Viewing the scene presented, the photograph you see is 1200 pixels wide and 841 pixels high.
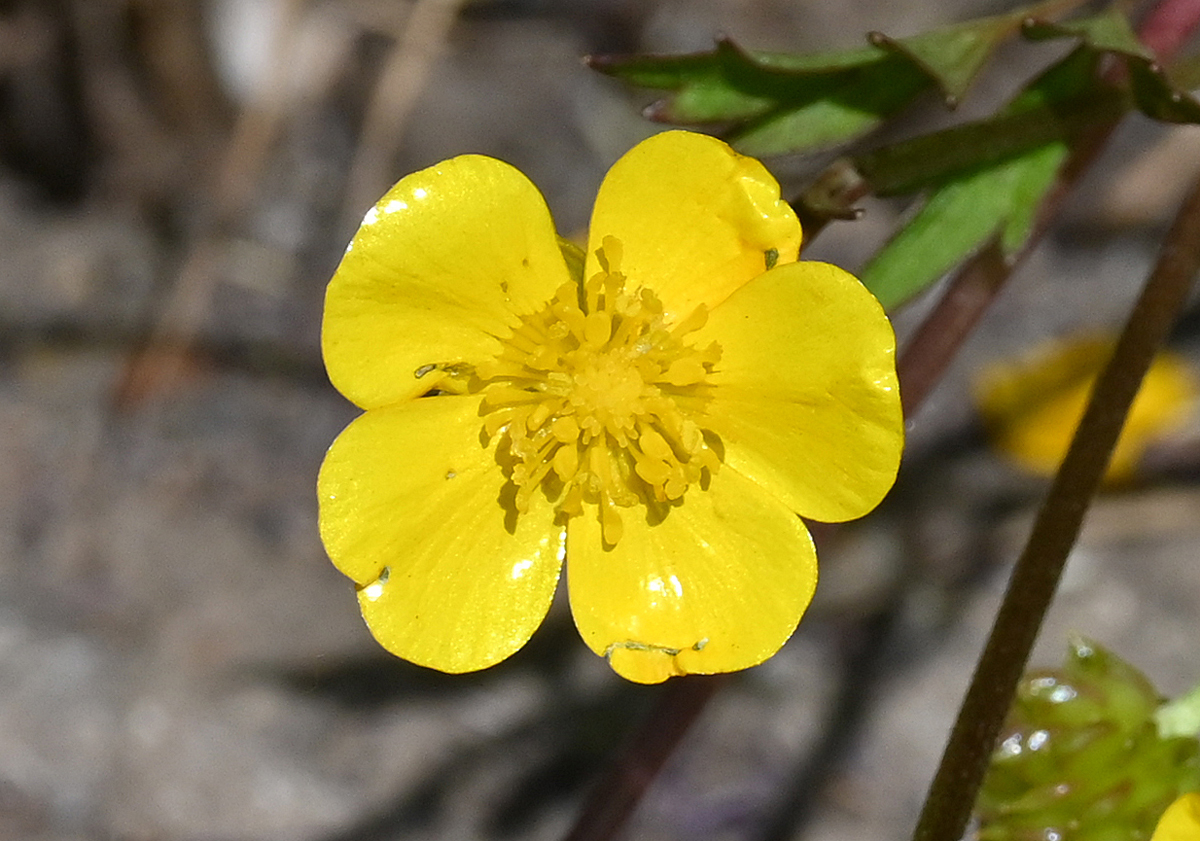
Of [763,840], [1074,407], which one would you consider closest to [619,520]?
[763,840]

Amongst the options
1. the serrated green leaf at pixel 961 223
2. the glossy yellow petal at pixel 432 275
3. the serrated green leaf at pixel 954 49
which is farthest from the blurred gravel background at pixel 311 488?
the glossy yellow petal at pixel 432 275

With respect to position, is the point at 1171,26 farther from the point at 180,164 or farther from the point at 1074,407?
the point at 180,164

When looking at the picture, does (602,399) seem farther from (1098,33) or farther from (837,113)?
(1098,33)

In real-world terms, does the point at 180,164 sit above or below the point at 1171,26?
below

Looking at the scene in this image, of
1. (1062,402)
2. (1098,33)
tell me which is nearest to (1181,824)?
(1098,33)

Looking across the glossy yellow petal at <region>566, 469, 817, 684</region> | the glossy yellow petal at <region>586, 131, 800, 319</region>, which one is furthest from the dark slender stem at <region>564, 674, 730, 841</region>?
the glossy yellow petal at <region>586, 131, 800, 319</region>

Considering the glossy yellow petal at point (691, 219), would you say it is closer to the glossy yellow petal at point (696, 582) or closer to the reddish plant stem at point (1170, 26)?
the glossy yellow petal at point (696, 582)

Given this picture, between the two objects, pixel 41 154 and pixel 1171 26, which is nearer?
pixel 1171 26
